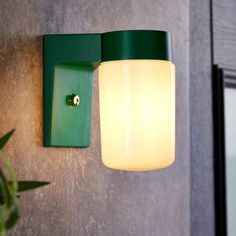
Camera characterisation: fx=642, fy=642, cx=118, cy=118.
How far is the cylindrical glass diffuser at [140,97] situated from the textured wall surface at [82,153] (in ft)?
0.36

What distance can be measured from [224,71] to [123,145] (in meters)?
0.49

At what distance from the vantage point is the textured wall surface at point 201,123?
1.12 m

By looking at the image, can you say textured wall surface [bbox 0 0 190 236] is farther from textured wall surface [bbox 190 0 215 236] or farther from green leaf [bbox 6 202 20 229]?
green leaf [bbox 6 202 20 229]

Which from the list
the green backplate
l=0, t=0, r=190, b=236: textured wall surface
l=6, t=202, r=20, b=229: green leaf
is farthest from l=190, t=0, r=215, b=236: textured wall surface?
l=6, t=202, r=20, b=229: green leaf

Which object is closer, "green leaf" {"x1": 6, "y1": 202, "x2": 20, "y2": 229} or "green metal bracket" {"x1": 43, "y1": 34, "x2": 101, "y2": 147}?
"green leaf" {"x1": 6, "y1": 202, "x2": 20, "y2": 229}

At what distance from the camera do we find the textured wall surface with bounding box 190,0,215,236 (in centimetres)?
112

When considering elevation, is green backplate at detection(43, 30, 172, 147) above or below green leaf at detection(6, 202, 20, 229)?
above

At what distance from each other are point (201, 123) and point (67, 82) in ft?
1.29

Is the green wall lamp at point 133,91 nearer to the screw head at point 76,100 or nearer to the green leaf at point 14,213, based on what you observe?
the screw head at point 76,100

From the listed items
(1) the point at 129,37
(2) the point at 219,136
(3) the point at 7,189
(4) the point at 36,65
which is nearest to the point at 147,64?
(1) the point at 129,37

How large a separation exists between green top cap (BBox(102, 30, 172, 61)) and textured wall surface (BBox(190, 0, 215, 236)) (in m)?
0.40

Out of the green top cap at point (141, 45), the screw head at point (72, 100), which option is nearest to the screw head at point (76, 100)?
the screw head at point (72, 100)

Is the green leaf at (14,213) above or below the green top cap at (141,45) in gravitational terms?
below

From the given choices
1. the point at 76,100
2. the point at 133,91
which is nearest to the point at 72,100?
the point at 76,100
